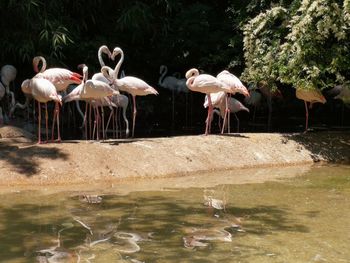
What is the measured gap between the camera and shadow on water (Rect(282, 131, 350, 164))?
33.9ft

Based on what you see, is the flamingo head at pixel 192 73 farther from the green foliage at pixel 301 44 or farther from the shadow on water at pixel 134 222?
the shadow on water at pixel 134 222

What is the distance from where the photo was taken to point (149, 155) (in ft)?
29.8

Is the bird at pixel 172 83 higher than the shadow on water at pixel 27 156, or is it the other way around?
the bird at pixel 172 83

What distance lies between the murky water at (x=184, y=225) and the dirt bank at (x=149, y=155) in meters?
0.75

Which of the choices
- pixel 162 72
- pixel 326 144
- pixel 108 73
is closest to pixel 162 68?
pixel 162 72

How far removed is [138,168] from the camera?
28.8 ft

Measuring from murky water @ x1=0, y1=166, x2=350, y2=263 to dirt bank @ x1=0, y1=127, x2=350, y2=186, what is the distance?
75 centimetres

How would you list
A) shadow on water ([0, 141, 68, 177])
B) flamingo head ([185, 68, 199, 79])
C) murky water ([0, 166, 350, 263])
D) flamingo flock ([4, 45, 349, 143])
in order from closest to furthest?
murky water ([0, 166, 350, 263]), shadow on water ([0, 141, 68, 177]), flamingo flock ([4, 45, 349, 143]), flamingo head ([185, 68, 199, 79])

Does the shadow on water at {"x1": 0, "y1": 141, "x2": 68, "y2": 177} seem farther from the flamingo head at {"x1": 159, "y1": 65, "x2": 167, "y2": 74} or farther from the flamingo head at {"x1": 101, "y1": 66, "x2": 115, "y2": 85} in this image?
the flamingo head at {"x1": 159, "y1": 65, "x2": 167, "y2": 74}

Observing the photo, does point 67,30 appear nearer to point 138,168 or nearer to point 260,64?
point 260,64

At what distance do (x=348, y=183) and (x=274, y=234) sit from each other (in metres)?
2.90

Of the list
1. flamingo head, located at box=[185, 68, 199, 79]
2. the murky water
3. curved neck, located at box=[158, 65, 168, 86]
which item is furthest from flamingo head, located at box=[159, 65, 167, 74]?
the murky water

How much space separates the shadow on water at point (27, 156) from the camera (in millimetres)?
8289

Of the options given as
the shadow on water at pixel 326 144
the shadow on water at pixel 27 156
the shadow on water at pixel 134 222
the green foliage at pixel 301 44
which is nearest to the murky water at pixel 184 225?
the shadow on water at pixel 134 222
